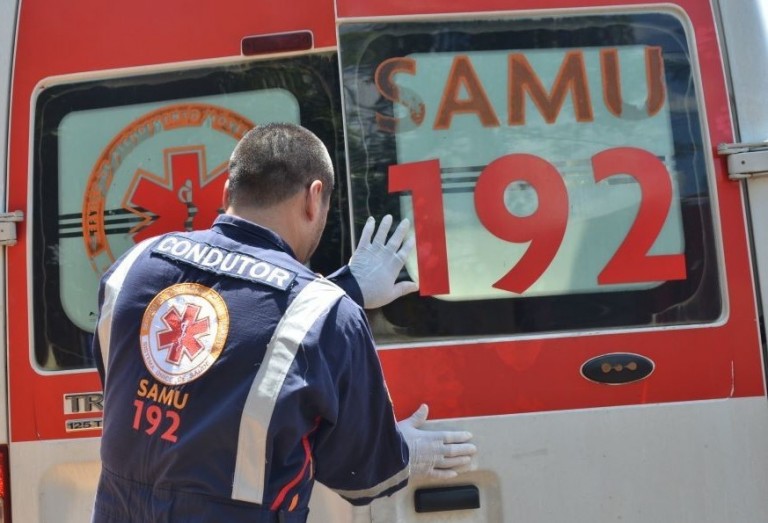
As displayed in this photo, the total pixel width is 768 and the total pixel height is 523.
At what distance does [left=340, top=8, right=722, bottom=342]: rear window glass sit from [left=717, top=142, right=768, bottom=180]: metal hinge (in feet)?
0.23

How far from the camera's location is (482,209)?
2.30m

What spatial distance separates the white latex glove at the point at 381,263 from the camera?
2.22 m

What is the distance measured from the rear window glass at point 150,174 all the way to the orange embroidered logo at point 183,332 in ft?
2.45

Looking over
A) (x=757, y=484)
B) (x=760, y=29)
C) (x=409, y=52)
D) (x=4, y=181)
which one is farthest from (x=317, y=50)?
(x=757, y=484)

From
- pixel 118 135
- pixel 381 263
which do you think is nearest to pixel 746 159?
pixel 381 263

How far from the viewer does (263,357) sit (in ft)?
5.21

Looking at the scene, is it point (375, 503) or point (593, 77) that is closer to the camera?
point (375, 503)

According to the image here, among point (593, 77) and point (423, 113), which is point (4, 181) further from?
point (593, 77)

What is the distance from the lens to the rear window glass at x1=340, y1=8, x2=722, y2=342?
89.8 inches

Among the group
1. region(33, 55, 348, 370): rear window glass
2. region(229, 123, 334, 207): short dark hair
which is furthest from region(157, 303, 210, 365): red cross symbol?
region(33, 55, 348, 370): rear window glass

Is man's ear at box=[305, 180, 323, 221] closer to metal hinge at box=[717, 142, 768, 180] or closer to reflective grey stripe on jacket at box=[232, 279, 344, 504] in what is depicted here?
reflective grey stripe on jacket at box=[232, 279, 344, 504]

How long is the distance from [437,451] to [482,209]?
66 cm

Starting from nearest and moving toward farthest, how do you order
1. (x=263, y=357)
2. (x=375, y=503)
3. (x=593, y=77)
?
(x=263, y=357)
(x=375, y=503)
(x=593, y=77)

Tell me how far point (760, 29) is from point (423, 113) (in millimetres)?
Answer: 983
